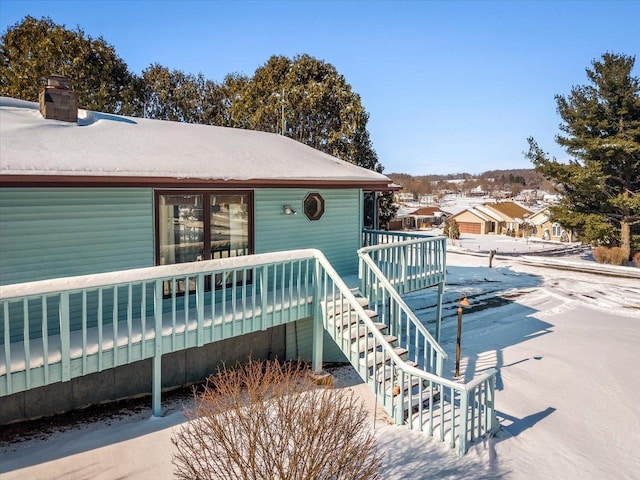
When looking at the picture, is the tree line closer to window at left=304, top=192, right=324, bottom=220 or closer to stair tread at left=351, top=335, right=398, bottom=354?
window at left=304, top=192, right=324, bottom=220

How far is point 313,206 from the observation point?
29.7ft

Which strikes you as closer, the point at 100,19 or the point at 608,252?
the point at 100,19

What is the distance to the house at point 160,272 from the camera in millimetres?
5387

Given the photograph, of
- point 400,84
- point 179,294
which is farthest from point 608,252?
point 179,294

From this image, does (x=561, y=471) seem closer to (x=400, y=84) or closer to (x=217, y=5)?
(x=217, y=5)

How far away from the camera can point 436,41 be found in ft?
63.4

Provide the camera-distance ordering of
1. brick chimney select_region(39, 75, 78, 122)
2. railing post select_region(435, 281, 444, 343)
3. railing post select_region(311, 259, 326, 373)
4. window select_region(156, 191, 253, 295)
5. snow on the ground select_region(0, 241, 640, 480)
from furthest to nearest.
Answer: railing post select_region(435, 281, 444, 343)
brick chimney select_region(39, 75, 78, 122)
railing post select_region(311, 259, 326, 373)
window select_region(156, 191, 253, 295)
snow on the ground select_region(0, 241, 640, 480)

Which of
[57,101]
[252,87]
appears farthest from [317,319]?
[252,87]

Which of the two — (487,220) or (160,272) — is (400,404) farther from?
(487,220)

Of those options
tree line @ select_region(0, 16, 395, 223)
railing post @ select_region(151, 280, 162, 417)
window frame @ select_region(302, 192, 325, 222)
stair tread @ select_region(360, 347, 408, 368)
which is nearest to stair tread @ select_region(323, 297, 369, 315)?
stair tread @ select_region(360, 347, 408, 368)

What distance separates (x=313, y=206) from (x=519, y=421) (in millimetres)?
5319

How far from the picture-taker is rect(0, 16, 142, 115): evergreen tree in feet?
66.2

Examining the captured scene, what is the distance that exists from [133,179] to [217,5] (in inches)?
506

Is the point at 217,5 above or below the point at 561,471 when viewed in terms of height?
above
